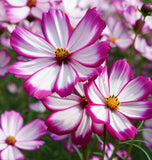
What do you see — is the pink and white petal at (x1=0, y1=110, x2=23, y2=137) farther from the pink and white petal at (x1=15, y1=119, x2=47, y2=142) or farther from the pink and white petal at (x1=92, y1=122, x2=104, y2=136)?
the pink and white petal at (x1=92, y1=122, x2=104, y2=136)

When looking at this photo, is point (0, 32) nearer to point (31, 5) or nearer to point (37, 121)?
point (31, 5)

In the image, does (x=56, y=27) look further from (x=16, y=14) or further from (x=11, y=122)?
(x=11, y=122)

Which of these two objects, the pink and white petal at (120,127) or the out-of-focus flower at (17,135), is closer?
the pink and white petal at (120,127)

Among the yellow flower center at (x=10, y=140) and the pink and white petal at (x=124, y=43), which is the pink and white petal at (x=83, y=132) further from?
the pink and white petal at (x=124, y=43)

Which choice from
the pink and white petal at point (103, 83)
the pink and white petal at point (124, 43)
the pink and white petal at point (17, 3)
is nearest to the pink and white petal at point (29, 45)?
the pink and white petal at point (103, 83)

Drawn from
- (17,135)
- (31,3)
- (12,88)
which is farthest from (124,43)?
(12,88)

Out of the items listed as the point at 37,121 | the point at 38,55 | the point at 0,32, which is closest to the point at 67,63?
the point at 38,55
